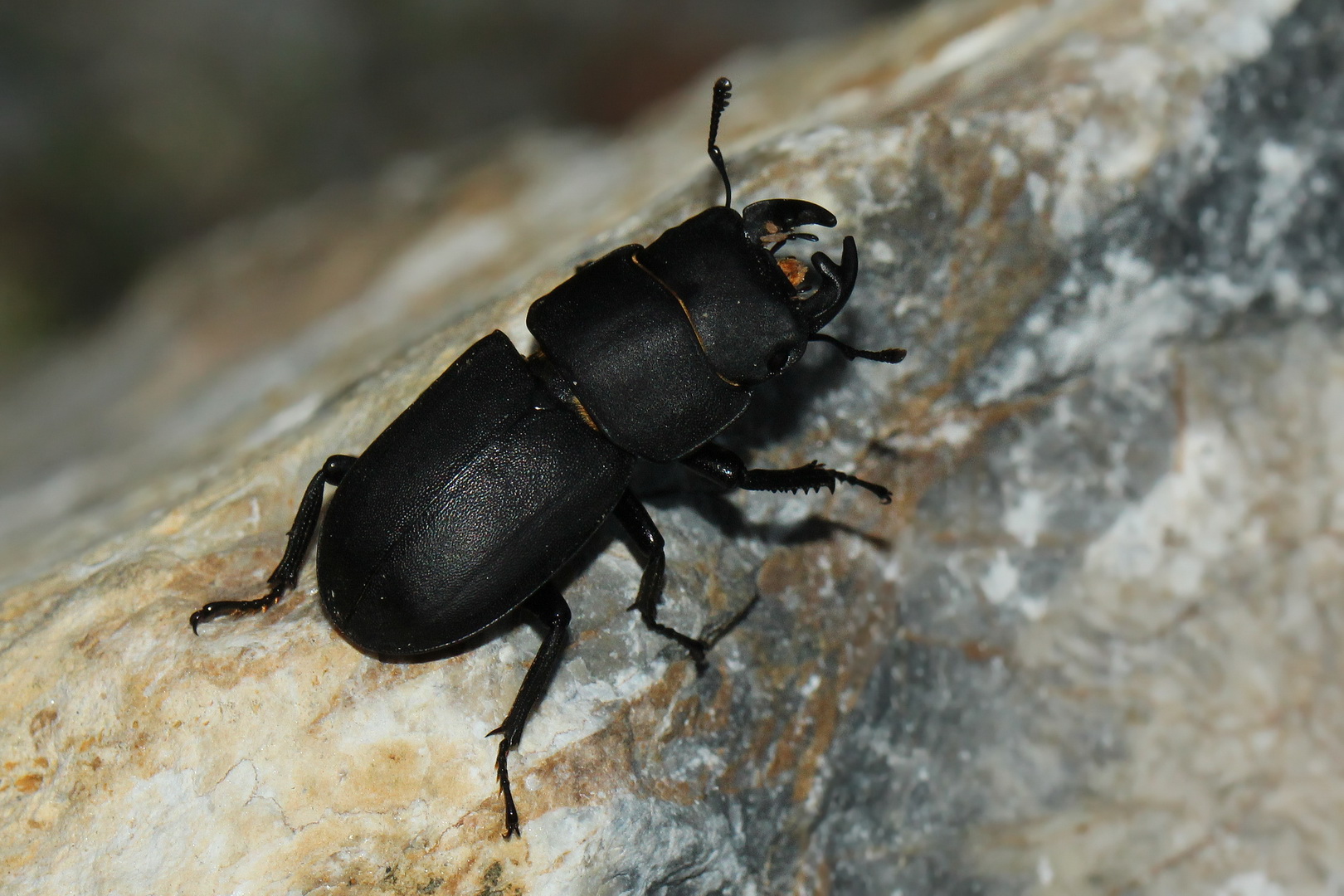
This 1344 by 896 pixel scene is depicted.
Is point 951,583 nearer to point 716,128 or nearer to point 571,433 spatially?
point 571,433

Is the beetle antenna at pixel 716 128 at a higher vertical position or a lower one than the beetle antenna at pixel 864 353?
higher

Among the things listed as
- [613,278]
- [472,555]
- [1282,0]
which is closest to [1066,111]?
[1282,0]

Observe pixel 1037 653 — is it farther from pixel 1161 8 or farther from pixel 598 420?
pixel 1161 8

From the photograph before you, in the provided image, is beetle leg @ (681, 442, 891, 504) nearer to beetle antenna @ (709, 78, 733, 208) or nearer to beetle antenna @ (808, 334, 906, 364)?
beetle antenna @ (808, 334, 906, 364)

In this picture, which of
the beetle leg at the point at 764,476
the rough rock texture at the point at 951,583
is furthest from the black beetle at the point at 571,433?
the rough rock texture at the point at 951,583

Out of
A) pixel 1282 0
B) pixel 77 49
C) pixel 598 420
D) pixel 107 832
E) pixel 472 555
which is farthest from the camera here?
pixel 77 49

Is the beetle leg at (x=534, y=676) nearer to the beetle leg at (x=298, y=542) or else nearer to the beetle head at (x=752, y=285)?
the beetle leg at (x=298, y=542)
